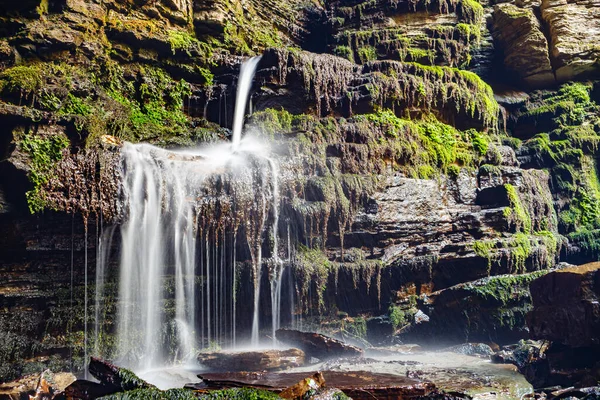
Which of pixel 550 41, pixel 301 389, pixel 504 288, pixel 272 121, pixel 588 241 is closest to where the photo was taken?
pixel 301 389

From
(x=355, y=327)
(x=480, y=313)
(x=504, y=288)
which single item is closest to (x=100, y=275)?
(x=355, y=327)

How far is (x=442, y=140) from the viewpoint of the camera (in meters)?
20.5

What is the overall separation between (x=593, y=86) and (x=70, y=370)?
80.5 feet

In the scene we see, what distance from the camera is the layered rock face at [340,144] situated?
1436 centimetres

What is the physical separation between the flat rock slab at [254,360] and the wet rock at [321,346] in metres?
0.75

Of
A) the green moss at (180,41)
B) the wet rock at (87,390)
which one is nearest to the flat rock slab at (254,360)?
the wet rock at (87,390)

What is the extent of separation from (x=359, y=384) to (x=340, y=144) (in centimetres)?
967

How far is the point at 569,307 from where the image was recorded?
11.8 m

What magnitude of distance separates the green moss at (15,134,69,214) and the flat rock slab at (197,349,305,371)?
592cm

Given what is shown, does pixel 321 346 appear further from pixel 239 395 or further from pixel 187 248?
pixel 239 395

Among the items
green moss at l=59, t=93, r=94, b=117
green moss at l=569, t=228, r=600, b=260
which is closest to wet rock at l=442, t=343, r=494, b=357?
green moss at l=569, t=228, r=600, b=260

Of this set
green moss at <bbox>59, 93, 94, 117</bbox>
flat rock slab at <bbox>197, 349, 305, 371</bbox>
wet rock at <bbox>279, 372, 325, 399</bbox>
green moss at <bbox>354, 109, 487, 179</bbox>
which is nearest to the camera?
wet rock at <bbox>279, 372, 325, 399</bbox>

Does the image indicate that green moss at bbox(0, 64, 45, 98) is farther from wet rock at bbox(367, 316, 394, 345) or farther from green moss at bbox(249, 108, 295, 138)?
wet rock at bbox(367, 316, 394, 345)

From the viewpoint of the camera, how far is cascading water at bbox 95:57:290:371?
14.9 metres
